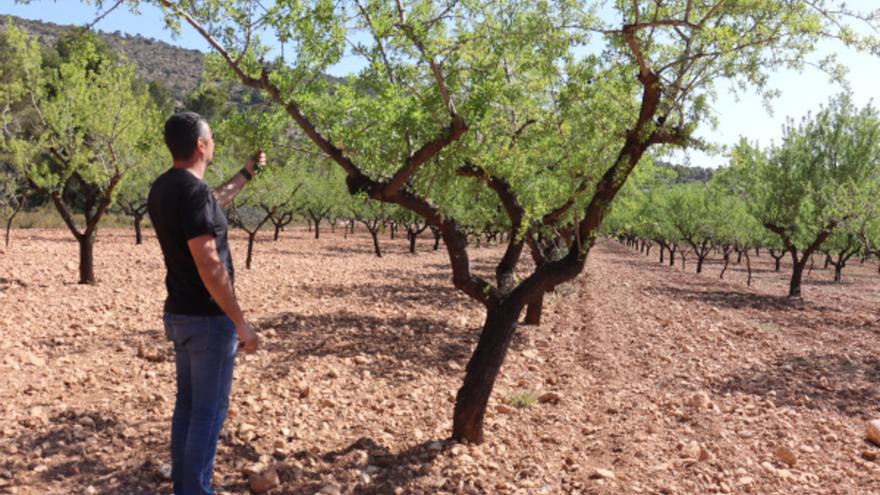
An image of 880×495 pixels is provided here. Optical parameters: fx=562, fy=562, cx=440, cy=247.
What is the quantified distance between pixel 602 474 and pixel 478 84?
12.0ft

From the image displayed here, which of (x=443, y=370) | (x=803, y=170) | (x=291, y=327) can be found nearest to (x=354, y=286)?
(x=291, y=327)

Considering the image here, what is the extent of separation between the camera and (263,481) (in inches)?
171

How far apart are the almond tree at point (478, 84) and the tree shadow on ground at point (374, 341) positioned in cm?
327

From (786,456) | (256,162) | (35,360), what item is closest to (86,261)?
(35,360)

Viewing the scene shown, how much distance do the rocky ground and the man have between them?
1.33 meters

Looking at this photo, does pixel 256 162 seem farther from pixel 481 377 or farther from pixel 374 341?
pixel 374 341

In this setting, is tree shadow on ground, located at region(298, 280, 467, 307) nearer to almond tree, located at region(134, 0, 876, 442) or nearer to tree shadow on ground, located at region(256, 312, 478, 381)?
tree shadow on ground, located at region(256, 312, 478, 381)

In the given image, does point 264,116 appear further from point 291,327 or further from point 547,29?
point 291,327

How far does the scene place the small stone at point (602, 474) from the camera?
5010mm

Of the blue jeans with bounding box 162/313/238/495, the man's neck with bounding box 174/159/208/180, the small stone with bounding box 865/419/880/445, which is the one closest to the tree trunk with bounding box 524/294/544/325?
the small stone with bounding box 865/419/880/445

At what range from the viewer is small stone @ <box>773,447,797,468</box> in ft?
18.8

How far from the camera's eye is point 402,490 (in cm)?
448

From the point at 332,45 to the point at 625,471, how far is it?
470cm

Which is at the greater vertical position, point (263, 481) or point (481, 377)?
point (481, 377)
